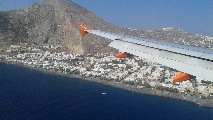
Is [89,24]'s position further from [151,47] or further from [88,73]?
[151,47]

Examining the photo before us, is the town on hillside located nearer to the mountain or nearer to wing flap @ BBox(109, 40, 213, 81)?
the mountain

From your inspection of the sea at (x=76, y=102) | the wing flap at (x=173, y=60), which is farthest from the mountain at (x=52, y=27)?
the wing flap at (x=173, y=60)

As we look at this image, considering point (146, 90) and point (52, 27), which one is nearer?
point (146, 90)

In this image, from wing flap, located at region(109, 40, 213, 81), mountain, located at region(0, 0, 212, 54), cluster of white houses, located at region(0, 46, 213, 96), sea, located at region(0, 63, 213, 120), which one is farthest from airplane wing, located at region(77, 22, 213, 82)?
mountain, located at region(0, 0, 212, 54)

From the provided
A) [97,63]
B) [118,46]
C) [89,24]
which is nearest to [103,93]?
[97,63]

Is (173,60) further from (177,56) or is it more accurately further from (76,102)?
(76,102)

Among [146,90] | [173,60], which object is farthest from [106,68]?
[173,60]
